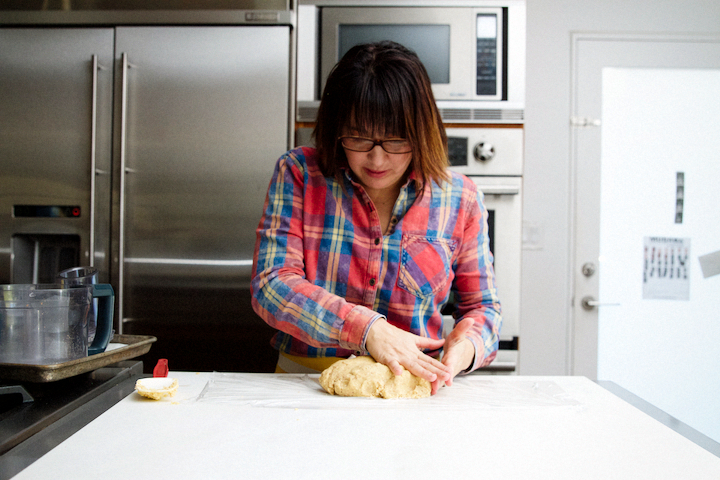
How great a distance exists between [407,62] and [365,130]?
16 centimetres

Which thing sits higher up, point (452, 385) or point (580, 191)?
point (580, 191)

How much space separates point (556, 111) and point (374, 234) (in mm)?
1498

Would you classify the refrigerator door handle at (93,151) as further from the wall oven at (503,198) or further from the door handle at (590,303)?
the door handle at (590,303)

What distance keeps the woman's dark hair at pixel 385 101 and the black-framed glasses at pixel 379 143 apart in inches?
0.4

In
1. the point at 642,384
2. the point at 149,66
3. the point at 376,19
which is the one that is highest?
the point at 376,19

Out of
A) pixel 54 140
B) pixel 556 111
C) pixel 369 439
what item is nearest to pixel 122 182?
pixel 54 140

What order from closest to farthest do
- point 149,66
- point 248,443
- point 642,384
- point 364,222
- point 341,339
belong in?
1. point 248,443
2. point 341,339
3. point 364,222
4. point 149,66
5. point 642,384

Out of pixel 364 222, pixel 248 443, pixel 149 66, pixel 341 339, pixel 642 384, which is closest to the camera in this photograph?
pixel 248 443

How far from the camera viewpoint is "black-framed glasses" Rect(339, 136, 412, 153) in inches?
38.1

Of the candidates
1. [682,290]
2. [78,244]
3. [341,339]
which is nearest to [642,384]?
[682,290]

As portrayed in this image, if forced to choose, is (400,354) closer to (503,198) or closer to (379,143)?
(379,143)

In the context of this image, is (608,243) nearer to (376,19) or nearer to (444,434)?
(376,19)

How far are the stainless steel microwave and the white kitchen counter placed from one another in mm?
1151

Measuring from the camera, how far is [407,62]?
96cm
